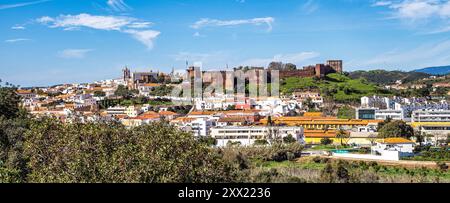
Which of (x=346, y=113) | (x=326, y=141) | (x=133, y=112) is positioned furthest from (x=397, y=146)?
(x=133, y=112)

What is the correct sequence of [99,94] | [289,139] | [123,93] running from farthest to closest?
1. [99,94]
2. [123,93]
3. [289,139]

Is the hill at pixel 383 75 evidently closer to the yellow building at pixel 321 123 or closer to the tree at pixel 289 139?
the yellow building at pixel 321 123

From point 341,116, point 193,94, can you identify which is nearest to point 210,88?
point 193,94

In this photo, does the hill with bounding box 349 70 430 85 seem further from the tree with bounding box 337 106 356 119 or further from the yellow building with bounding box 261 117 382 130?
the yellow building with bounding box 261 117 382 130

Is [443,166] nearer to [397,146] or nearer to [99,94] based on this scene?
[397,146]
